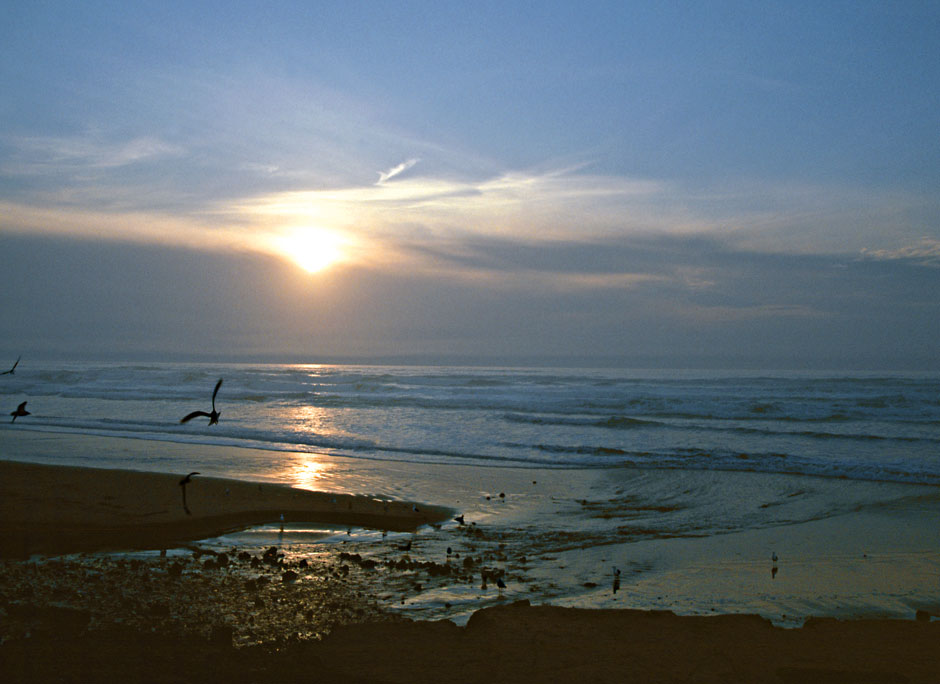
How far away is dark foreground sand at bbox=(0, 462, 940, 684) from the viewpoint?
511 cm

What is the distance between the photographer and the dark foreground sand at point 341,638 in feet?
16.8

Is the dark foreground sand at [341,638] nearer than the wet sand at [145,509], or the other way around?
the dark foreground sand at [341,638]

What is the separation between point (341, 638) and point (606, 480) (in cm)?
1083

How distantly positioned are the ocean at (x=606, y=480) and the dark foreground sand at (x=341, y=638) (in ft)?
2.21

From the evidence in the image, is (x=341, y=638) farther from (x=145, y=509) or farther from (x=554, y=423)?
(x=554, y=423)

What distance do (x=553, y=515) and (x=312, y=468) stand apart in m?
7.02

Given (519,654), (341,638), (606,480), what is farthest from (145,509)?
(606,480)

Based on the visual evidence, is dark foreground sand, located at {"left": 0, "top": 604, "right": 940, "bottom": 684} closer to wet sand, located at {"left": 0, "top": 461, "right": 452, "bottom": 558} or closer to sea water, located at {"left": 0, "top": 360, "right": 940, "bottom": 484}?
wet sand, located at {"left": 0, "top": 461, "right": 452, "bottom": 558}

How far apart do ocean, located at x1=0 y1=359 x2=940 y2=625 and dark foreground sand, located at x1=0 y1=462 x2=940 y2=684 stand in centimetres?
67

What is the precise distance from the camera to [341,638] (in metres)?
5.75

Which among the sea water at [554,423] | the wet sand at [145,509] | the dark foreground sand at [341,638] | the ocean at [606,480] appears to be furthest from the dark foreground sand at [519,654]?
the sea water at [554,423]

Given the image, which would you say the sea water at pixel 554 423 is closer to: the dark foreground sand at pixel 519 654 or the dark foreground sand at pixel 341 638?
the dark foreground sand at pixel 341 638

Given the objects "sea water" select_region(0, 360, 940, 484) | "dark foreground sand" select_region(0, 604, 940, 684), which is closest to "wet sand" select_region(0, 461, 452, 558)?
"sea water" select_region(0, 360, 940, 484)

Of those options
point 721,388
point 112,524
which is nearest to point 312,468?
point 112,524
